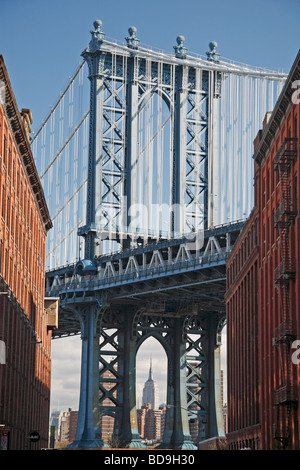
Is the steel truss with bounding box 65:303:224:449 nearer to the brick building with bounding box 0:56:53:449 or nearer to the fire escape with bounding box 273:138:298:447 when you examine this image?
the brick building with bounding box 0:56:53:449

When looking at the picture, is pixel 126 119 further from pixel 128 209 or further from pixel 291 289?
pixel 291 289

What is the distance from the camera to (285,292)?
61688mm

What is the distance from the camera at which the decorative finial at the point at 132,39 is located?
405 feet

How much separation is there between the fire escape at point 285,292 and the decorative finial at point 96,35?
6266 centimetres

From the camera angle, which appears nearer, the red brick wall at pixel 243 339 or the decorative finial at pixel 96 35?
the red brick wall at pixel 243 339

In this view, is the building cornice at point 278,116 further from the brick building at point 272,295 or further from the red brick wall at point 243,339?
the red brick wall at point 243,339

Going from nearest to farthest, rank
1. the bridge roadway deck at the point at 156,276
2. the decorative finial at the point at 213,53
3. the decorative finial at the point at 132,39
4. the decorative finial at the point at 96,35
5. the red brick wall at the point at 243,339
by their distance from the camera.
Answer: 1. the red brick wall at the point at 243,339
2. the bridge roadway deck at the point at 156,276
3. the decorative finial at the point at 96,35
4. the decorative finial at the point at 132,39
5. the decorative finial at the point at 213,53

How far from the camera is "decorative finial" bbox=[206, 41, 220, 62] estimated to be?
126 meters

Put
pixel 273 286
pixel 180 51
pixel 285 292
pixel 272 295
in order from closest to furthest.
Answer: pixel 285 292, pixel 273 286, pixel 272 295, pixel 180 51

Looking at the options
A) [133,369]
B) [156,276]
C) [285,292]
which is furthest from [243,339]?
[133,369]

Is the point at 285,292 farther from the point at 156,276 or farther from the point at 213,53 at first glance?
the point at 213,53

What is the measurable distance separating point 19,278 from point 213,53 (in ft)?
188

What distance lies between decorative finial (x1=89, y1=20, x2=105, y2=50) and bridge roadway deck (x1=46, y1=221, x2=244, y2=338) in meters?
23.1

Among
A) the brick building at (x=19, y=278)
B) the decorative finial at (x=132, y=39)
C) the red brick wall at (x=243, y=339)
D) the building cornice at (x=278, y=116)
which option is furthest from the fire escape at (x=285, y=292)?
the decorative finial at (x=132, y=39)
